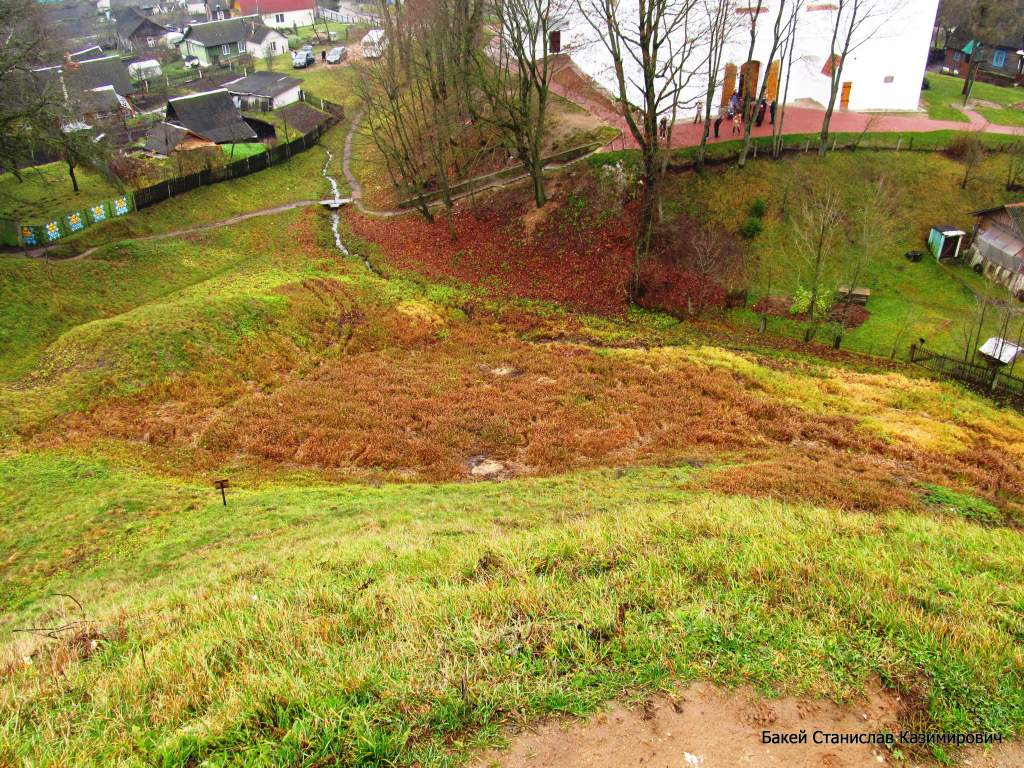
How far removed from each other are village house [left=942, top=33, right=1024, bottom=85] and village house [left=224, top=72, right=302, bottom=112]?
6503 centimetres

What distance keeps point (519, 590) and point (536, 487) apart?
755 centimetres

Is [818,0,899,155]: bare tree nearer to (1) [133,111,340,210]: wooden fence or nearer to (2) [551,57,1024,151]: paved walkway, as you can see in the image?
(2) [551,57,1024,151]: paved walkway

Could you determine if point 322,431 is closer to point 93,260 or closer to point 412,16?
point 93,260

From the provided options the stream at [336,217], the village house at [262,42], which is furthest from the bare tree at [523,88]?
the village house at [262,42]

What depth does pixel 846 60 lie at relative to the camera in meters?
37.9

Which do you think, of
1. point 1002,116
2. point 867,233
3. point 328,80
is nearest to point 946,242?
point 867,233

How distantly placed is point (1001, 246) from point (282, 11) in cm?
11475

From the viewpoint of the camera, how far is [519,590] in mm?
7355

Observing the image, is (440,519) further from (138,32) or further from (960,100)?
(138,32)

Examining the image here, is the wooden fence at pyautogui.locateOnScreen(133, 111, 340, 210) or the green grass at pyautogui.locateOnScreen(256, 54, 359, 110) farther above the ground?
the green grass at pyautogui.locateOnScreen(256, 54, 359, 110)

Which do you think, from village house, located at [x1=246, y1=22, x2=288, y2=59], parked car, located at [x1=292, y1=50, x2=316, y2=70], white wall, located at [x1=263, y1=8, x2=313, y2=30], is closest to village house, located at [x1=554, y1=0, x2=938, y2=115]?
parked car, located at [x1=292, y1=50, x2=316, y2=70]

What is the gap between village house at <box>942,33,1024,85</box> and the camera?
5606 cm

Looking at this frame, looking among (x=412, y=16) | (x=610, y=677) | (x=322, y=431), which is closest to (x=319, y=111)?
(x=412, y=16)

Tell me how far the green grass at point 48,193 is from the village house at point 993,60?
238 feet
